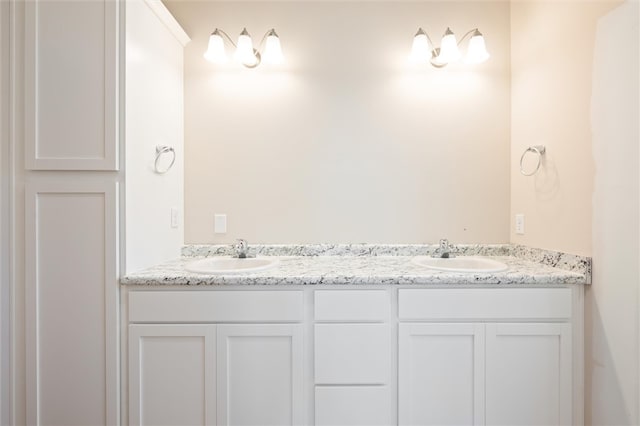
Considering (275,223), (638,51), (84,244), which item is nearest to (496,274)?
(638,51)

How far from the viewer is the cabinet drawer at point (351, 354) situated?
133 cm

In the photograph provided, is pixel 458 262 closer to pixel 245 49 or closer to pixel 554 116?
pixel 554 116

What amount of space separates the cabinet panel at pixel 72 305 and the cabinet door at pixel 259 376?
1.53 ft

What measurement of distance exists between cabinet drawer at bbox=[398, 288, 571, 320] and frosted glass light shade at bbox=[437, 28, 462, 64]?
127 centimetres

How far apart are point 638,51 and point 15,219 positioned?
2.48 meters

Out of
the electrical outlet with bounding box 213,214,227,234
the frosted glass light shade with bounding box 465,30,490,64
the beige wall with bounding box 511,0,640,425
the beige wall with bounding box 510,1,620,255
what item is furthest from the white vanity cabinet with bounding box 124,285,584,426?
the frosted glass light shade with bounding box 465,30,490,64

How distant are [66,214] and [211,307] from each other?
718 mm

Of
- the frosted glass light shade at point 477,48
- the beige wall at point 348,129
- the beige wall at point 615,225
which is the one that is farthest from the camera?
the beige wall at point 348,129

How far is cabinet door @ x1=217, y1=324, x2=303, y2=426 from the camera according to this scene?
1.33 meters

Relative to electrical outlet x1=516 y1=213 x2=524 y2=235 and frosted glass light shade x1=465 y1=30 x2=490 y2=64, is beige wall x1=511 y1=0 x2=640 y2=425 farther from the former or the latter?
frosted glass light shade x1=465 y1=30 x2=490 y2=64

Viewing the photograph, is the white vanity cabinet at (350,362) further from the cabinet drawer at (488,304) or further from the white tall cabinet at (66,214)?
the white tall cabinet at (66,214)

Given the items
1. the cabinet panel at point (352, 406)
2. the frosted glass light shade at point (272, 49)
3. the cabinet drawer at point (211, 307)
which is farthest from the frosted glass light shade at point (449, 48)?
the cabinet panel at point (352, 406)

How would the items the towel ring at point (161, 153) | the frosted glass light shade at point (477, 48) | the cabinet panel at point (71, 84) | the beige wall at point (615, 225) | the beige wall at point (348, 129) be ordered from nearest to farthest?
the beige wall at point (615, 225) < the cabinet panel at point (71, 84) < the towel ring at point (161, 153) < the frosted glass light shade at point (477, 48) < the beige wall at point (348, 129)

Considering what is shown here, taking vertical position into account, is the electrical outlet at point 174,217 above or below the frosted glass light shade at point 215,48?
below
